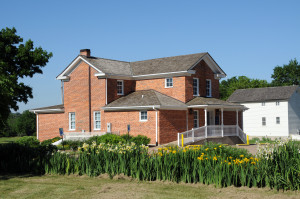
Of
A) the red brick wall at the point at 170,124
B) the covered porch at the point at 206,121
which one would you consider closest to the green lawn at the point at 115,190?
the covered porch at the point at 206,121

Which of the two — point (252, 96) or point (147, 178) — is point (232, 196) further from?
point (252, 96)

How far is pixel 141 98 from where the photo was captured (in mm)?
32531

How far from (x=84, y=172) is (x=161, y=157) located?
325 centimetres

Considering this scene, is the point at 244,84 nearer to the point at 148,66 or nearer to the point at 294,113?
the point at 294,113

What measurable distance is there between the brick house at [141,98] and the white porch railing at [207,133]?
66cm

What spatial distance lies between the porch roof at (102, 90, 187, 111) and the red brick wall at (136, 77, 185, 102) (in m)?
0.57

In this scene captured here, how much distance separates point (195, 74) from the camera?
34.5 m

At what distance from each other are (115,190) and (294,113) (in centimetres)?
4504

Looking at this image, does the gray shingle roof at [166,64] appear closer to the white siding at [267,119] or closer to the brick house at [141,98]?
the brick house at [141,98]

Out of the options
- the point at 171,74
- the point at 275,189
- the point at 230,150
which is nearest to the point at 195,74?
the point at 171,74

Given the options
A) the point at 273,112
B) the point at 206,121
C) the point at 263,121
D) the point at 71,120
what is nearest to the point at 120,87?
the point at 71,120

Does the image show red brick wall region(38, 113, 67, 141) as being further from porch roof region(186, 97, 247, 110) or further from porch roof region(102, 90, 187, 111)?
porch roof region(186, 97, 247, 110)

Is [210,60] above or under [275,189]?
above

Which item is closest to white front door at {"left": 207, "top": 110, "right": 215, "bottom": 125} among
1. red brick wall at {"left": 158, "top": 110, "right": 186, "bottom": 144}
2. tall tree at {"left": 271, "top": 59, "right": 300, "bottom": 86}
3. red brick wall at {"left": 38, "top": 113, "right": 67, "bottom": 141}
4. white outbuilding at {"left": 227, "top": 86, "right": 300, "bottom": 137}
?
red brick wall at {"left": 158, "top": 110, "right": 186, "bottom": 144}
